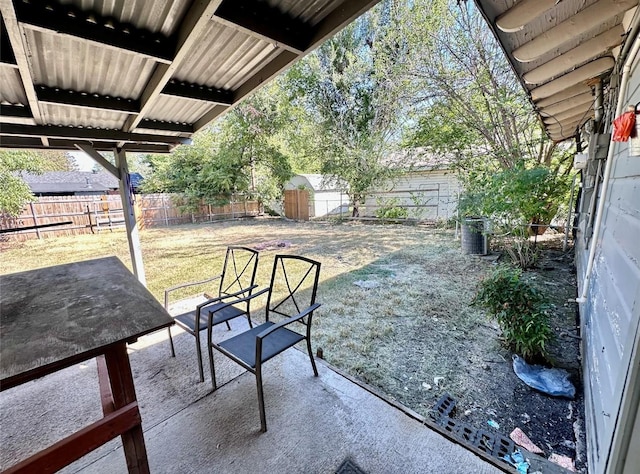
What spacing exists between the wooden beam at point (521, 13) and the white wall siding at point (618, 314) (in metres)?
0.69

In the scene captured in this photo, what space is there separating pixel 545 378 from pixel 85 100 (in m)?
3.89

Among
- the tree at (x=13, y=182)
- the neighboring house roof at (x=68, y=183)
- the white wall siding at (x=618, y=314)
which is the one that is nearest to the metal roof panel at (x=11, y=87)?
the white wall siding at (x=618, y=314)

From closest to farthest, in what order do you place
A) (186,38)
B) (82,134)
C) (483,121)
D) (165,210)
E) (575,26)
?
(186,38), (575,26), (82,134), (483,121), (165,210)

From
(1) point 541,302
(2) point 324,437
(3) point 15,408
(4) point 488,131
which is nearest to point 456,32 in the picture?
(4) point 488,131

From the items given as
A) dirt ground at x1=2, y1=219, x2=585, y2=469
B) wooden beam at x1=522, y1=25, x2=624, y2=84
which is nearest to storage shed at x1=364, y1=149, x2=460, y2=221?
dirt ground at x1=2, y1=219, x2=585, y2=469

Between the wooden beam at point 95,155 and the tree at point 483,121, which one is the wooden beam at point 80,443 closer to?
the wooden beam at point 95,155

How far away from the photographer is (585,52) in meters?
1.82

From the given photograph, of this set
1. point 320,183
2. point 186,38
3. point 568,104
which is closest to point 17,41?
point 186,38

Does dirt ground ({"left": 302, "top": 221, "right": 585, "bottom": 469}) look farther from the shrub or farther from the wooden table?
the wooden table

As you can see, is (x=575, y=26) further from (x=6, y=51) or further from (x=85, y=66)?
(x=6, y=51)

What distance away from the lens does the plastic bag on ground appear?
1857 mm

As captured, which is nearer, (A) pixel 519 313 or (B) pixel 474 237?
(A) pixel 519 313

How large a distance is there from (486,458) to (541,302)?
1.42m

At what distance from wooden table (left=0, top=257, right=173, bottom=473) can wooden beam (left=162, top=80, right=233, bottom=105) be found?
4.53 feet
